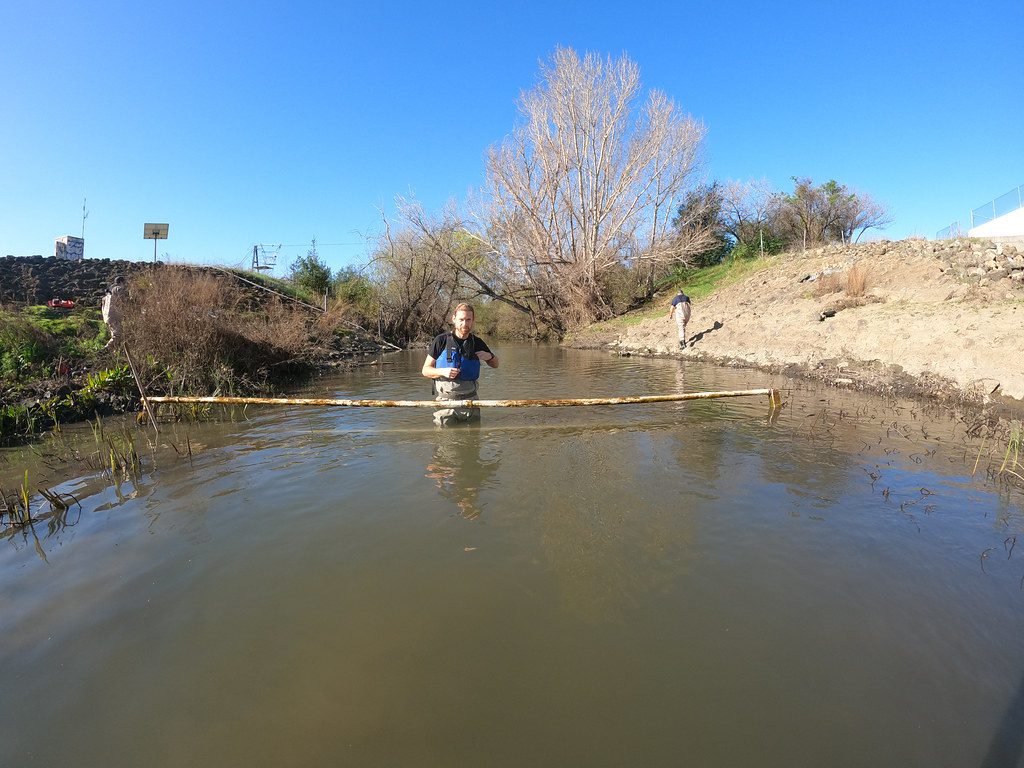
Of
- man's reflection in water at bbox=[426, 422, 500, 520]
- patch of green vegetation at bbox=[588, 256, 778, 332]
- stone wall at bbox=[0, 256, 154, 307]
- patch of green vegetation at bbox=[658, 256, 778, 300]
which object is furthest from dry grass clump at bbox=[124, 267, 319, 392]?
patch of green vegetation at bbox=[658, 256, 778, 300]

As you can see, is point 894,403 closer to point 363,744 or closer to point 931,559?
point 931,559

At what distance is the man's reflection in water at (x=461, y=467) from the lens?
4.52 m

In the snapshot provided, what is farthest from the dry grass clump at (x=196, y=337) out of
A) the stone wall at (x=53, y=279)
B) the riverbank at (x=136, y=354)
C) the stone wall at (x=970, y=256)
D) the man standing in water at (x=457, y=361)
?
the stone wall at (x=970, y=256)

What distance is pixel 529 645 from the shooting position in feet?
8.26

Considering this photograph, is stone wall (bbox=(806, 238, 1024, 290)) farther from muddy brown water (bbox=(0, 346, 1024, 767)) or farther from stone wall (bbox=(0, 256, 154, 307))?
stone wall (bbox=(0, 256, 154, 307))

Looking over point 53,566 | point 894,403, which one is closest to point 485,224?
point 894,403

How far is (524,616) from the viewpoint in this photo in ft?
9.00

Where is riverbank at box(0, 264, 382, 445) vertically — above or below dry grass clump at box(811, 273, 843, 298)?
below

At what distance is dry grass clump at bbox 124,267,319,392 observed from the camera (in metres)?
9.87

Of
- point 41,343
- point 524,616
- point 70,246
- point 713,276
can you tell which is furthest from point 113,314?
point 713,276

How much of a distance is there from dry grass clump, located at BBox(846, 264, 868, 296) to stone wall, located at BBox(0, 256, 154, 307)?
20.7 m

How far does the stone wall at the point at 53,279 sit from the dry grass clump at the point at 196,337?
488cm

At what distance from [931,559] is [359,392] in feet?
34.1

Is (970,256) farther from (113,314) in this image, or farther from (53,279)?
(53,279)
